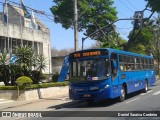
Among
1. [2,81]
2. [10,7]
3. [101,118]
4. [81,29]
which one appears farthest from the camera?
[81,29]

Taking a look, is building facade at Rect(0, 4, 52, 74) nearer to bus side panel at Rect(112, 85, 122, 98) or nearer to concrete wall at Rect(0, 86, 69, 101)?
concrete wall at Rect(0, 86, 69, 101)

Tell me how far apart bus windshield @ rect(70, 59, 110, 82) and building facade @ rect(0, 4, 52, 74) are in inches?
630

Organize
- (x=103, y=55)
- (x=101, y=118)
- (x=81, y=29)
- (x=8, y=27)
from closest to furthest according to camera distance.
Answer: (x=101, y=118) → (x=103, y=55) → (x=8, y=27) → (x=81, y=29)

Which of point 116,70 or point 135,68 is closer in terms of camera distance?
point 116,70

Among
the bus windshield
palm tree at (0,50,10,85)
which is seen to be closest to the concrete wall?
palm tree at (0,50,10,85)

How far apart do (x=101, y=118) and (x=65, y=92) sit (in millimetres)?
14609

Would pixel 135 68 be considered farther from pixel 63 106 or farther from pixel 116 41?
pixel 116 41

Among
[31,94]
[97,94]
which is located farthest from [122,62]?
[31,94]

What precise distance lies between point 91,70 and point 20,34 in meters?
21.1

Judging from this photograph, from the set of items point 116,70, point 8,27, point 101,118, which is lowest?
point 101,118

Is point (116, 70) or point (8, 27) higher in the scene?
point (8, 27)

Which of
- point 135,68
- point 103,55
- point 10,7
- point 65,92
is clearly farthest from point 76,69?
point 10,7

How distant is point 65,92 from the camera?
28.1 metres

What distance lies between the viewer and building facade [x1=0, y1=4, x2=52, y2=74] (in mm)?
36188
